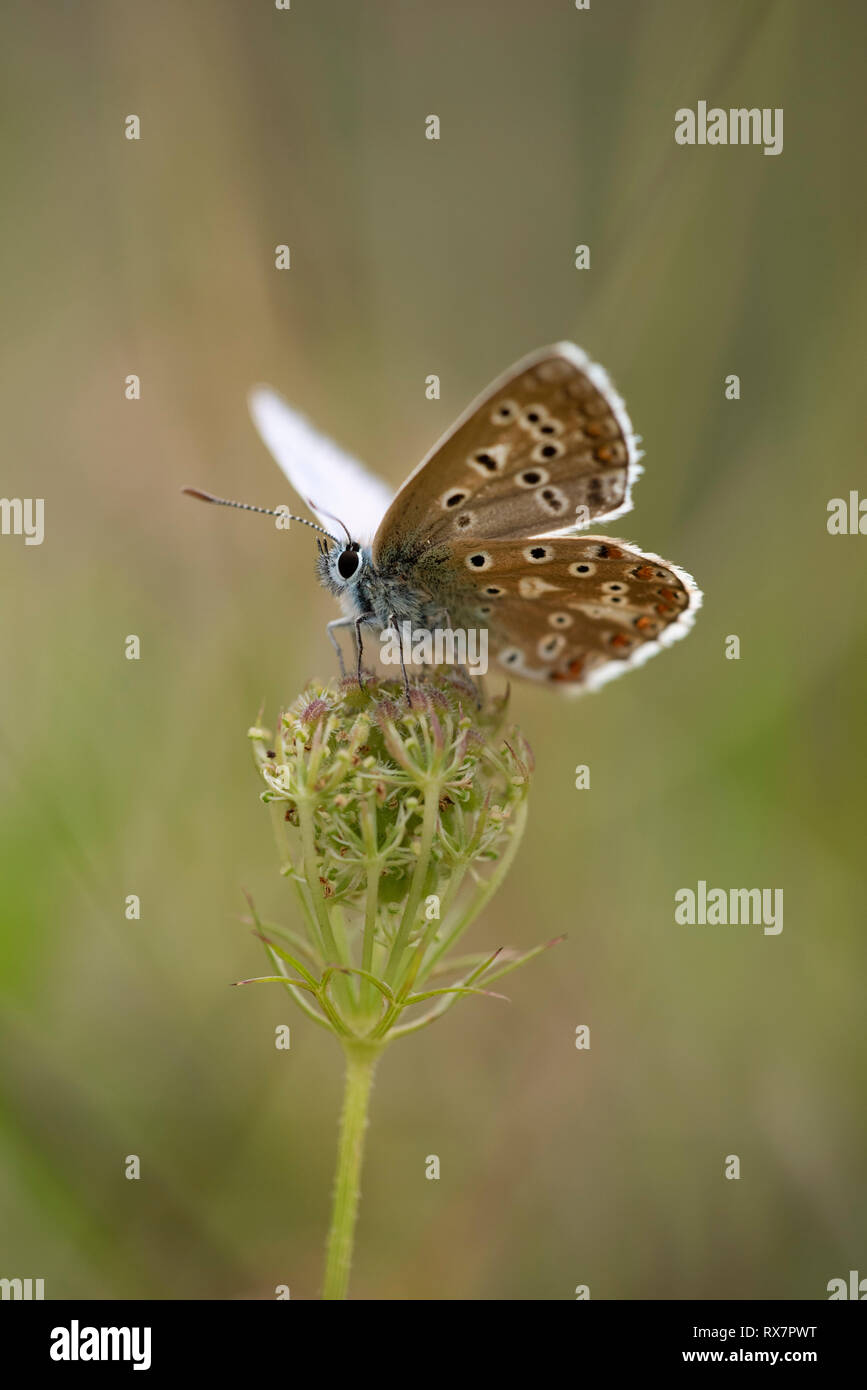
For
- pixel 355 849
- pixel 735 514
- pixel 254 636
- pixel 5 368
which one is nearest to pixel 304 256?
pixel 5 368

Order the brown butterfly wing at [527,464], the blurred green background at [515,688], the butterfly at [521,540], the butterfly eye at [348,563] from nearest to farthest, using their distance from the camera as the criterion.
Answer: the brown butterfly wing at [527,464] → the butterfly at [521,540] → the butterfly eye at [348,563] → the blurred green background at [515,688]

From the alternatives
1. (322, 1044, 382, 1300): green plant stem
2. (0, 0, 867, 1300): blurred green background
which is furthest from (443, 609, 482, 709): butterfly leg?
(0, 0, 867, 1300): blurred green background

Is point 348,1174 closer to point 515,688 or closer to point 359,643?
point 359,643

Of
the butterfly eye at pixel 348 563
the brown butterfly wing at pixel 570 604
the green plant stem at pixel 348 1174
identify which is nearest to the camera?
the green plant stem at pixel 348 1174

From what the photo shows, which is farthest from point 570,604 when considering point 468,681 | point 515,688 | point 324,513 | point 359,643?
point 515,688

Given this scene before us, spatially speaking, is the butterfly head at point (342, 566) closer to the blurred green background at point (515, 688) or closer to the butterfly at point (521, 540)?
the butterfly at point (521, 540)

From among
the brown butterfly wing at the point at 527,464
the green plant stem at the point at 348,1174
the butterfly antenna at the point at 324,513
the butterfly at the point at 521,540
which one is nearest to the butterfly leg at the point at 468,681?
the butterfly at the point at 521,540

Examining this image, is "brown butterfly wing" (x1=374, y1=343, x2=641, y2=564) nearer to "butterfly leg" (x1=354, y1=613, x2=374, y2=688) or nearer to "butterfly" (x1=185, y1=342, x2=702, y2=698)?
"butterfly" (x1=185, y1=342, x2=702, y2=698)
